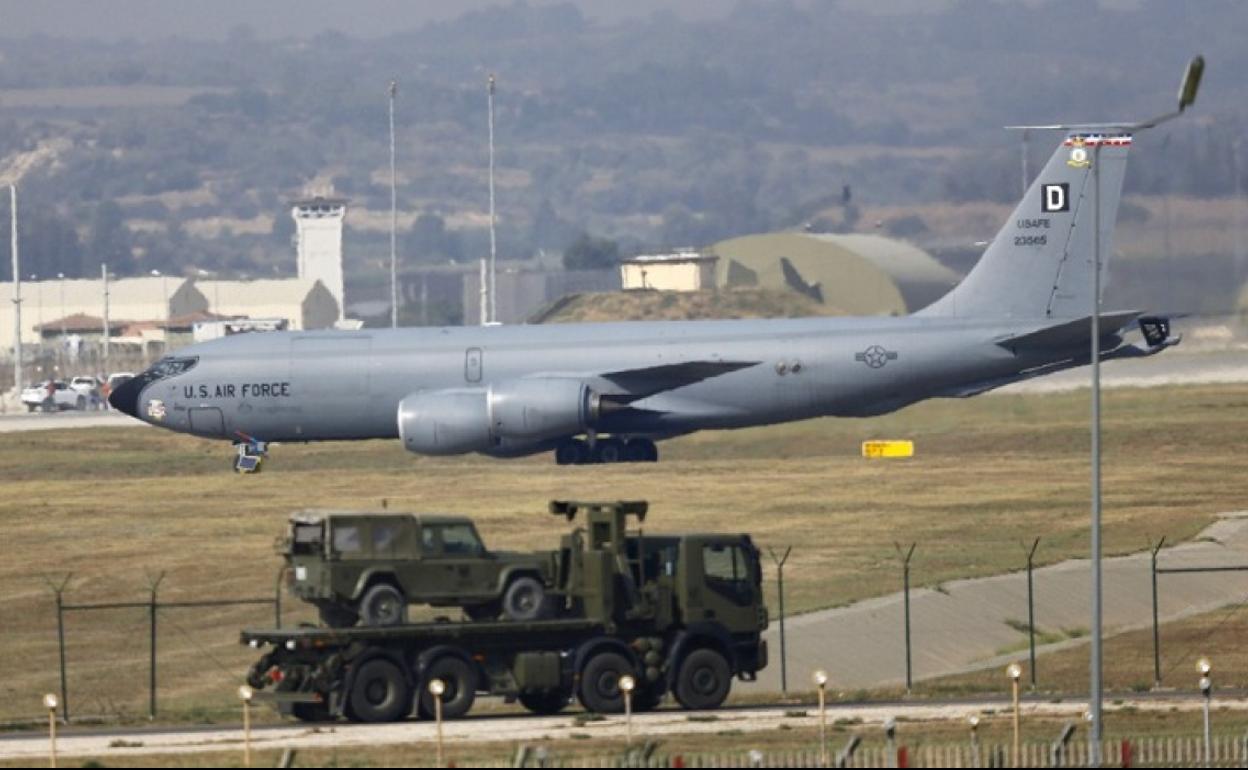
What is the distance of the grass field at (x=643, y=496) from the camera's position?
42719mm

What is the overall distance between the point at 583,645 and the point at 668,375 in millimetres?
27129

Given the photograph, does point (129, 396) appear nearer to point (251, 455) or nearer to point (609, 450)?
point (251, 455)

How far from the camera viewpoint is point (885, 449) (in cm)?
6725

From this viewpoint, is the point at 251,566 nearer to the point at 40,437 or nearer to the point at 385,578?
the point at 385,578

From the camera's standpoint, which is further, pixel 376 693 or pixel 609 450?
pixel 609 450

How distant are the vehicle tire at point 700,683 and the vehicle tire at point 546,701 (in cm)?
152

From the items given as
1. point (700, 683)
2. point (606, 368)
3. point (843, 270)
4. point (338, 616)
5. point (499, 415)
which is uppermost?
point (843, 270)

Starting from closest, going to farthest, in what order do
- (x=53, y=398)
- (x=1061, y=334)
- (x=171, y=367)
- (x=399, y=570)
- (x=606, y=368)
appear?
(x=399, y=570) → (x=1061, y=334) → (x=606, y=368) → (x=171, y=367) → (x=53, y=398)

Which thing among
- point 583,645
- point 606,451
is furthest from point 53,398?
point 583,645

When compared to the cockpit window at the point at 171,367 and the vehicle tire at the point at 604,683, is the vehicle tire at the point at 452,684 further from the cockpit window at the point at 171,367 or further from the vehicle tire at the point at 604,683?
the cockpit window at the point at 171,367

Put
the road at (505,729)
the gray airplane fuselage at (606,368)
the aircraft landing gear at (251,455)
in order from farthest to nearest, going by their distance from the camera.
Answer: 1. the aircraft landing gear at (251,455)
2. the gray airplane fuselage at (606,368)
3. the road at (505,729)

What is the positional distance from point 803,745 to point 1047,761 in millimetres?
3293

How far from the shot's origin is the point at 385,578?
3366cm

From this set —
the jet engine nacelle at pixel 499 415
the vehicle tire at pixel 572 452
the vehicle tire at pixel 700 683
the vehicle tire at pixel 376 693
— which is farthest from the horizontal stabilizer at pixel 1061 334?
the vehicle tire at pixel 376 693
